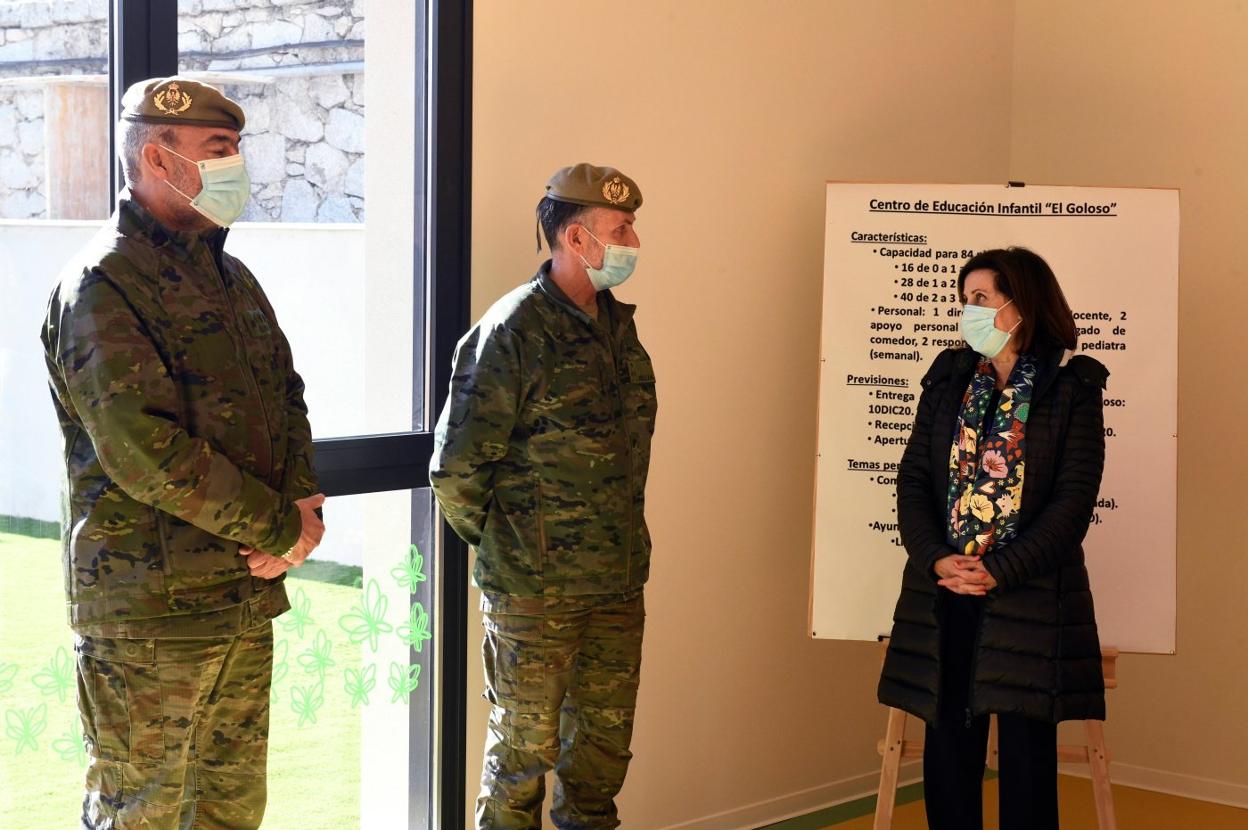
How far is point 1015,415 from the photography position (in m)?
2.97

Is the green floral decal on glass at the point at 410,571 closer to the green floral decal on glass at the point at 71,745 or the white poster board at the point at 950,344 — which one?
the green floral decal on glass at the point at 71,745

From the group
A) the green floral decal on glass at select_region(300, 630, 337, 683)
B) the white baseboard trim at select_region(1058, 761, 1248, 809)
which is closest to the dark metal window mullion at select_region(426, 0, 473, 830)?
the green floral decal on glass at select_region(300, 630, 337, 683)

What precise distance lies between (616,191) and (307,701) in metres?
1.42

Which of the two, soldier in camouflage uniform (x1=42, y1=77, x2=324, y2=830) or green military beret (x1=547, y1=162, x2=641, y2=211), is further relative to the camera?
green military beret (x1=547, y1=162, x2=641, y2=211)

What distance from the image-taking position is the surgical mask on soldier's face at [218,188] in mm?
2260

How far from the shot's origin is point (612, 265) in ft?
9.44

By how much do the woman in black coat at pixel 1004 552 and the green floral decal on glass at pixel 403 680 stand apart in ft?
3.85

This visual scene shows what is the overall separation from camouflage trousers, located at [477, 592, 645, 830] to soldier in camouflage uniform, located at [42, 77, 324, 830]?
0.63 meters

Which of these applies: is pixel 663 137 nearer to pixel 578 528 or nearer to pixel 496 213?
pixel 496 213

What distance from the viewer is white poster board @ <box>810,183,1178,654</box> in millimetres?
3752

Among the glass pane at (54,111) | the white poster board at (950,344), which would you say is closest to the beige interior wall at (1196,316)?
the white poster board at (950,344)

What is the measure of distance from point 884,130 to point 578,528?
2093 mm

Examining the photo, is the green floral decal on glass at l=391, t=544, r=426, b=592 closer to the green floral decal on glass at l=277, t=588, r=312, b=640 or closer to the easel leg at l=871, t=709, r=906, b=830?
the green floral decal on glass at l=277, t=588, r=312, b=640

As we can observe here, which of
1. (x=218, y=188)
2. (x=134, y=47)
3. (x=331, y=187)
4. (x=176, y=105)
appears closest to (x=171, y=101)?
(x=176, y=105)
